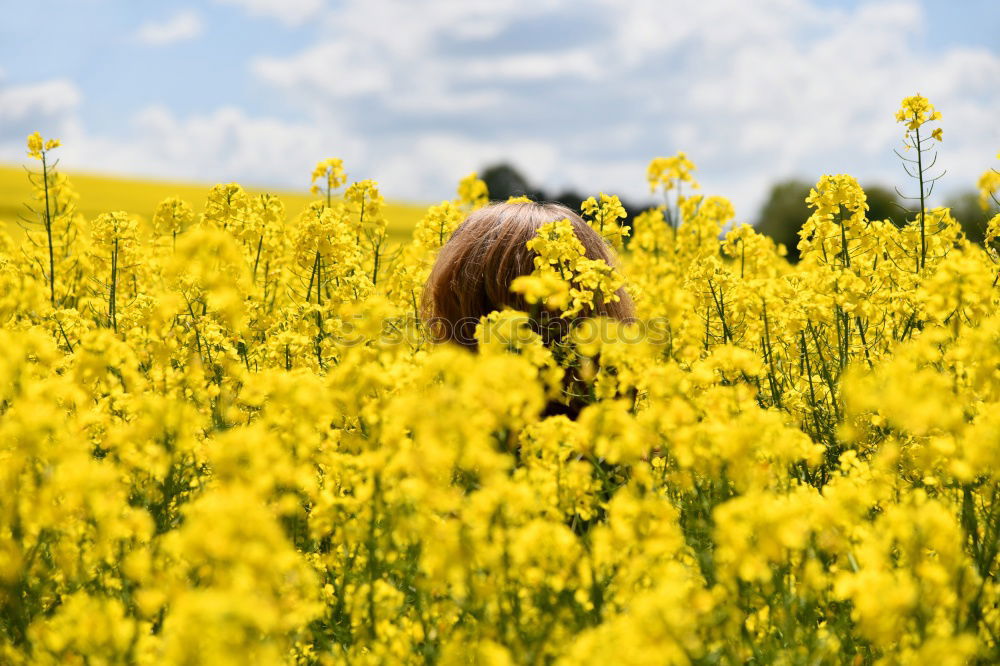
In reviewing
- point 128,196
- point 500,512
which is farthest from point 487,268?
point 128,196

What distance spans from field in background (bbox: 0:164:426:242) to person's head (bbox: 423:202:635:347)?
27.5 m

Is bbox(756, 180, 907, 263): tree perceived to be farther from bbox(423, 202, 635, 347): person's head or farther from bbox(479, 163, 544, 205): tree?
bbox(423, 202, 635, 347): person's head

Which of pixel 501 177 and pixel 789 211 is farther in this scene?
pixel 501 177

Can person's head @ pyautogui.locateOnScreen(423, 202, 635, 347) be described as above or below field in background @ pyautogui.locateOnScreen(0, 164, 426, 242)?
below

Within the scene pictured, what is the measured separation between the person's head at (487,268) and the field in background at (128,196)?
2753 centimetres

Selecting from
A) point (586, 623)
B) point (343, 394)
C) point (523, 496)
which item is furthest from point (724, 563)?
point (343, 394)

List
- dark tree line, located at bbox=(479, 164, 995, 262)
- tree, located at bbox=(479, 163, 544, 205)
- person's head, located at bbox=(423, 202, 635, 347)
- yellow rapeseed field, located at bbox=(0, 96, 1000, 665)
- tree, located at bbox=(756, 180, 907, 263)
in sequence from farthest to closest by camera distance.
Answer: tree, located at bbox=(479, 163, 544, 205)
tree, located at bbox=(756, 180, 907, 263)
dark tree line, located at bbox=(479, 164, 995, 262)
person's head, located at bbox=(423, 202, 635, 347)
yellow rapeseed field, located at bbox=(0, 96, 1000, 665)

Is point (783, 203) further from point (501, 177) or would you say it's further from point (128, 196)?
point (128, 196)

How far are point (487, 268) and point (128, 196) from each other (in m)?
40.5

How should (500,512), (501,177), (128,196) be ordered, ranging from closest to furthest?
(500,512) → (128,196) → (501,177)

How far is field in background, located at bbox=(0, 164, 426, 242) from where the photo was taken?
111 ft

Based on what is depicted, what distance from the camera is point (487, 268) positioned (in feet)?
13.9

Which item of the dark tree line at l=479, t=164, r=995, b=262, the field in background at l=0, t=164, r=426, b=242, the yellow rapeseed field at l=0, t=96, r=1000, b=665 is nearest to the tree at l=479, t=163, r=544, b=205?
the dark tree line at l=479, t=164, r=995, b=262

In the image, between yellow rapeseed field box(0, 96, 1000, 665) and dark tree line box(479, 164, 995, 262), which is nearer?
yellow rapeseed field box(0, 96, 1000, 665)
